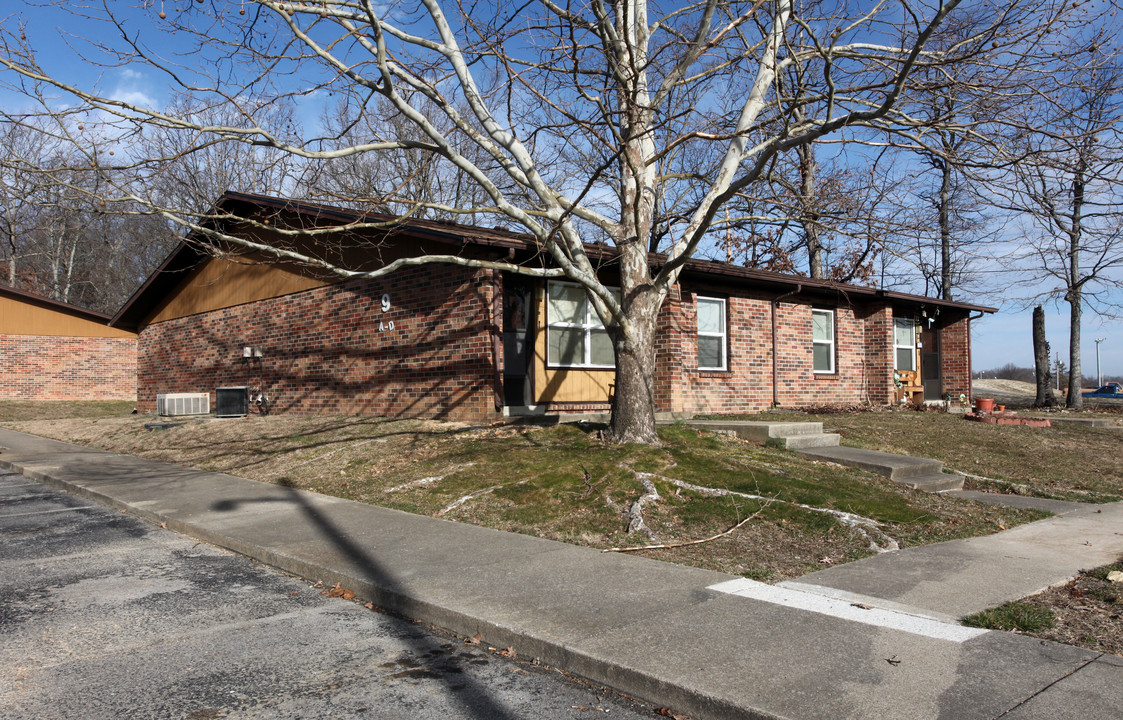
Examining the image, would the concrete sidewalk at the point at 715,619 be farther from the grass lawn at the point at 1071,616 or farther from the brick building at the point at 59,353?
the brick building at the point at 59,353

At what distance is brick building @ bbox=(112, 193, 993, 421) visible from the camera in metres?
12.6

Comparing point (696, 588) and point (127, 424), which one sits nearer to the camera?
point (696, 588)

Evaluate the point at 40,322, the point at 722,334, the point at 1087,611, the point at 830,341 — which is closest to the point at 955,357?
the point at 830,341

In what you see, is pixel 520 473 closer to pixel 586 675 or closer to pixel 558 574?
pixel 558 574

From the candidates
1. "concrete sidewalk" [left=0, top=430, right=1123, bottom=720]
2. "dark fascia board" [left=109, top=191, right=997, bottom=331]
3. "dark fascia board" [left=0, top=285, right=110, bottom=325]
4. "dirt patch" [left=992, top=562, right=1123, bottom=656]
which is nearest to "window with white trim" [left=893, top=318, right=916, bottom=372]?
"dark fascia board" [left=109, top=191, right=997, bottom=331]

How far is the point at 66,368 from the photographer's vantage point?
30562 millimetres

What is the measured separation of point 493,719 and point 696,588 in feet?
6.75

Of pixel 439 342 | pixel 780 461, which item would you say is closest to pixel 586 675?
pixel 780 461

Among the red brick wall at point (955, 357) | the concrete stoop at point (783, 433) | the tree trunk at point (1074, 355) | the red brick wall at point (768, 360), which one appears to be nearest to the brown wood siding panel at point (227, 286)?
the red brick wall at point (768, 360)

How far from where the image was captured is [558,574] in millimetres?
5562

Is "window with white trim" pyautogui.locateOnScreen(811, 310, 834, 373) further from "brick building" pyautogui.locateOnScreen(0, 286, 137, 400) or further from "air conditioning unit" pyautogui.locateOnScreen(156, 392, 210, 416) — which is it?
"brick building" pyautogui.locateOnScreen(0, 286, 137, 400)

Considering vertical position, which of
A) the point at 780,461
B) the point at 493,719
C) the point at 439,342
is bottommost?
the point at 493,719

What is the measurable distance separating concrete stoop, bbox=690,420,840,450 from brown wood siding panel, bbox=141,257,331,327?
855 cm

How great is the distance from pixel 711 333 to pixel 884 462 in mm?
6578
